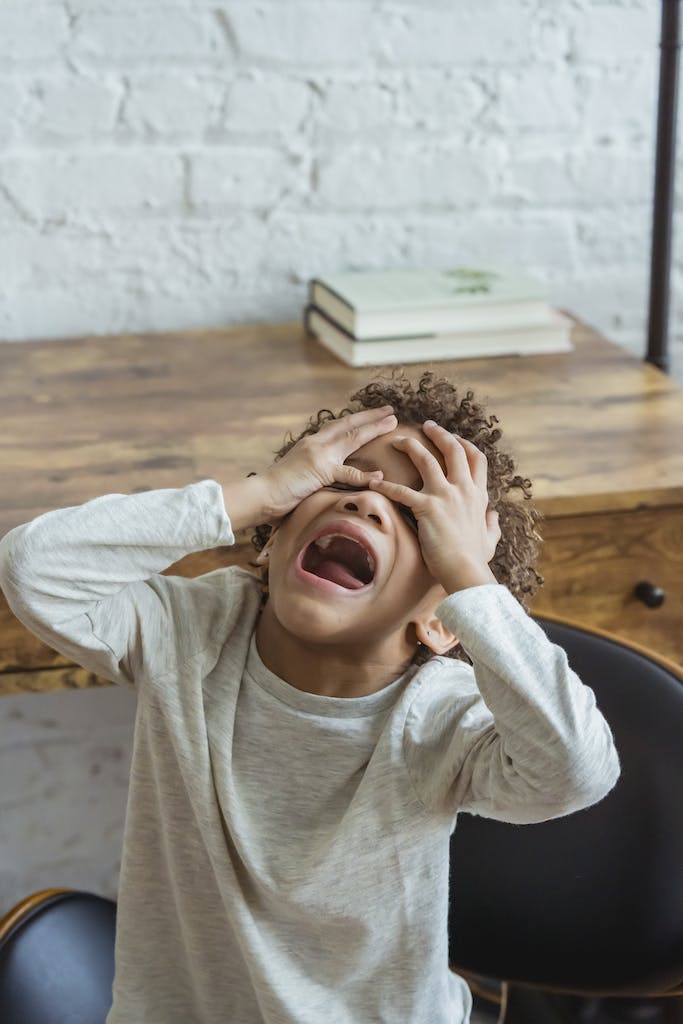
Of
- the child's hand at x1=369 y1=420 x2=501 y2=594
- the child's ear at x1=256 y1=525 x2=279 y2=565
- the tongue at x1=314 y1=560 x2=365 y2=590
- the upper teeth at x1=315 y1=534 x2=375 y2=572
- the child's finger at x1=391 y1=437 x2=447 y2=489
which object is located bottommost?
the child's ear at x1=256 y1=525 x2=279 y2=565

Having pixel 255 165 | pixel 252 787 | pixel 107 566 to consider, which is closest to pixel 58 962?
pixel 252 787

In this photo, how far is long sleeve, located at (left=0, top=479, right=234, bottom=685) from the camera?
0.87 m

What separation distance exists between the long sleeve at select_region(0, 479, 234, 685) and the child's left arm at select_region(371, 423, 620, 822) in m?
0.14

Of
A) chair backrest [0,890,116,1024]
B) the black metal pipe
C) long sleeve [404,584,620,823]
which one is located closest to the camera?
long sleeve [404,584,620,823]

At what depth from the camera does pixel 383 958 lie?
2.98ft

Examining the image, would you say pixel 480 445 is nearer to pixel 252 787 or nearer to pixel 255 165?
pixel 252 787

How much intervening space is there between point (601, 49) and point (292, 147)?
1.47 feet

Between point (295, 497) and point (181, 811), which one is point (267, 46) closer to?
point (295, 497)

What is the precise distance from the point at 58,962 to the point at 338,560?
55 centimetres

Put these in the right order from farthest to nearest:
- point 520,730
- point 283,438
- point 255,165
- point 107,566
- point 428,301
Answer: point 255,165
point 428,301
point 283,438
point 107,566
point 520,730

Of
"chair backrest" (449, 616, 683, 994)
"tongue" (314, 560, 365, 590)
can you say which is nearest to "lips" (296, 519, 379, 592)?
"tongue" (314, 560, 365, 590)

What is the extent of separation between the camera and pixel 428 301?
155 centimetres

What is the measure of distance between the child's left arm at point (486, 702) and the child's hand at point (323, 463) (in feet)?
0.08

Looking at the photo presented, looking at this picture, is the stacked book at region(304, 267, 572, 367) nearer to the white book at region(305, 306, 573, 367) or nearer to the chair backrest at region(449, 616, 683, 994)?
the white book at region(305, 306, 573, 367)
